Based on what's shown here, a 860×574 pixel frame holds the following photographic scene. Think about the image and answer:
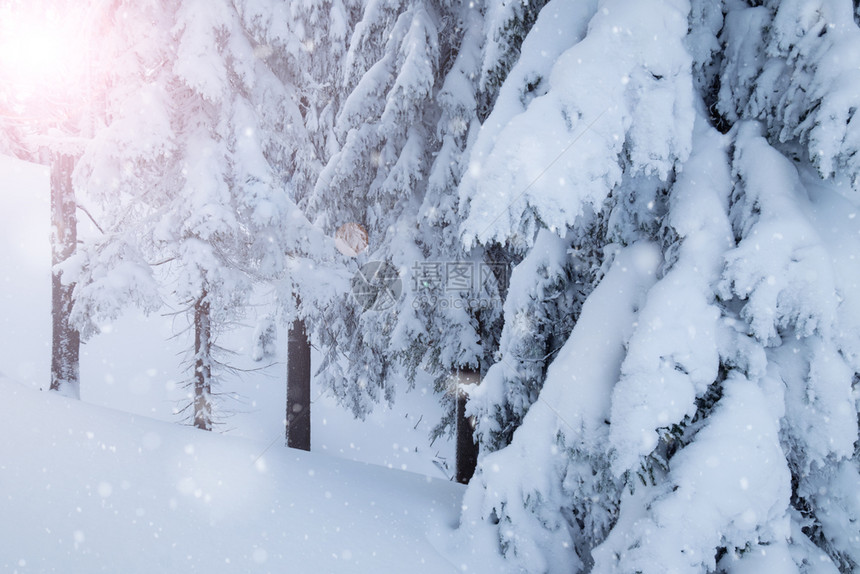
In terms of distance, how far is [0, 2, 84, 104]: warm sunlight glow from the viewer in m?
7.98

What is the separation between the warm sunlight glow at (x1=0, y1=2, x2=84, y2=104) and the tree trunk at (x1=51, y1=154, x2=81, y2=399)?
1.08m

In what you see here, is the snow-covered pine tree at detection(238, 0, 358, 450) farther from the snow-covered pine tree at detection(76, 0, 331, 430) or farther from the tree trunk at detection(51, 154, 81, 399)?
the tree trunk at detection(51, 154, 81, 399)

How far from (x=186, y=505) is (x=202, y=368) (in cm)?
378

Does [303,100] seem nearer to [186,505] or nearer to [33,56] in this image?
[33,56]

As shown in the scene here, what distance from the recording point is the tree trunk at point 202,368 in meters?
8.08

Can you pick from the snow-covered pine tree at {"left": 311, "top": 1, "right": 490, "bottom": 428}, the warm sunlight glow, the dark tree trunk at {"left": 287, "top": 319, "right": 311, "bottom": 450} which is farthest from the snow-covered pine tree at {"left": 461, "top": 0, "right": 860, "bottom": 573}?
the warm sunlight glow

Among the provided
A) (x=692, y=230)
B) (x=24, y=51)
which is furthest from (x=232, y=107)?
(x=692, y=230)

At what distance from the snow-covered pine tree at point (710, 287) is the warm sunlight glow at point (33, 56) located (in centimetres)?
804

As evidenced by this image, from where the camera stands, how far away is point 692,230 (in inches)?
142

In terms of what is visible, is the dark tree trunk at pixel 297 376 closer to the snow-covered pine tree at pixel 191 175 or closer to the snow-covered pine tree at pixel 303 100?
the snow-covered pine tree at pixel 303 100

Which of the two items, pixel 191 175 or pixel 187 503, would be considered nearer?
pixel 187 503

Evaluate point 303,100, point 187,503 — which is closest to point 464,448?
point 187,503

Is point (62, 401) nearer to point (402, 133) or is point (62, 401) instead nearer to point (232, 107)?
point (232, 107)

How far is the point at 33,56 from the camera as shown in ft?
26.5
